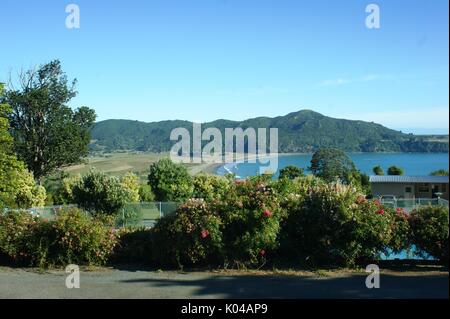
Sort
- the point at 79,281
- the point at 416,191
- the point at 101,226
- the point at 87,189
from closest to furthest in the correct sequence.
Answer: the point at 79,281 < the point at 101,226 < the point at 87,189 < the point at 416,191

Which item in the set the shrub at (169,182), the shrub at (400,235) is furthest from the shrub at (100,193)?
the shrub at (400,235)

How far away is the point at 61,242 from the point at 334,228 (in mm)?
5643

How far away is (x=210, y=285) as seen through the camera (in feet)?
29.2

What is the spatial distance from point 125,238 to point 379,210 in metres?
5.49

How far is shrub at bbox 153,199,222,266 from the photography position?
402 inches

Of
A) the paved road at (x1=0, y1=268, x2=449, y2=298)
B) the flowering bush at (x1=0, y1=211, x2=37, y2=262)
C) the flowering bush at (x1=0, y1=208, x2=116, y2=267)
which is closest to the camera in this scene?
the paved road at (x1=0, y1=268, x2=449, y2=298)

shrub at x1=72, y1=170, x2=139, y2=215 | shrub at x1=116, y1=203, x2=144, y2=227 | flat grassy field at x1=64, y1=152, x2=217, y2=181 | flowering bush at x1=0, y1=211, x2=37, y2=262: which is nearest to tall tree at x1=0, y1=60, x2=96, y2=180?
flat grassy field at x1=64, y1=152, x2=217, y2=181

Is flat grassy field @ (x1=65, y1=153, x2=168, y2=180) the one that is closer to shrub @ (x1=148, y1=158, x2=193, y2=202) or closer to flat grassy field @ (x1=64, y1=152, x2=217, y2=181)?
flat grassy field @ (x1=64, y1=152, x2=217, y2=181)

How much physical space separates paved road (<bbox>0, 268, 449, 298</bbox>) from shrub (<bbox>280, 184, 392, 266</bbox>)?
0.81 meters

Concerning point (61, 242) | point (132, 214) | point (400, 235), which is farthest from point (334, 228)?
point (132, 214)
